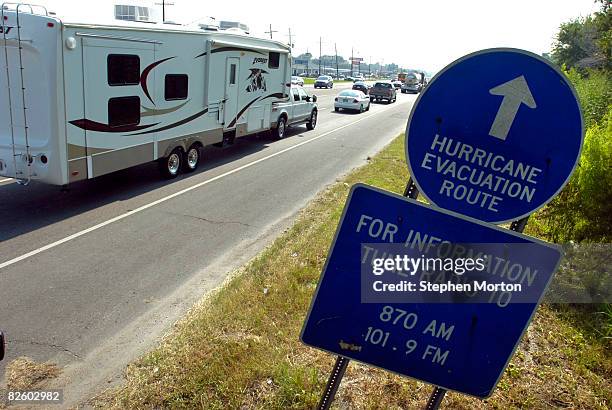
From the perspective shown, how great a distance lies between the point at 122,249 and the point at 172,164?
426 cm

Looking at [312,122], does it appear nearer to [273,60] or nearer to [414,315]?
[273,60]

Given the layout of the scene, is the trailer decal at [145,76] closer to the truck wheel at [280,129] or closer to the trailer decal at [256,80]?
the trailer decal at [256,80]

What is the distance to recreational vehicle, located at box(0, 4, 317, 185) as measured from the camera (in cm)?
738

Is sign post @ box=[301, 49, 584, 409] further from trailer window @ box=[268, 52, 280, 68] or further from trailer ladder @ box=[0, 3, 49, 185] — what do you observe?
trailer window @ box=[268, 52, 280, 68]

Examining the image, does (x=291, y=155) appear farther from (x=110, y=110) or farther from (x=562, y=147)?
(x=562, y=147)

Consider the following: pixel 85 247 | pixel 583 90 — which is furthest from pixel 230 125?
pixel 583 90

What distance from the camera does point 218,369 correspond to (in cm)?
365

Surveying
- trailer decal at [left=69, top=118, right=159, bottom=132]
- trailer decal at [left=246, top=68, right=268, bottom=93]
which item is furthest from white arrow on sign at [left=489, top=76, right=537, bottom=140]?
trailer decal at [left=246, top=68, right=268, bottom=93]

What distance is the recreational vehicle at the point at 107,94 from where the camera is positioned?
24.2 feet

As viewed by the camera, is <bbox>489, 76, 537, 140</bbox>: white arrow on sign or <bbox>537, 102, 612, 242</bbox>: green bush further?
<bbox>537, 102, 612, 242</bbox>: green bush

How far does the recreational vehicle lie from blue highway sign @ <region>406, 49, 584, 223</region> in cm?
694

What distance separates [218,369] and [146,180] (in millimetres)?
7582

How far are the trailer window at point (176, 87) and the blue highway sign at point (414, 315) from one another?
28.4 feet

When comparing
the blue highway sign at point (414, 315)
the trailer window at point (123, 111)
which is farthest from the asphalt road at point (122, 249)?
the blue highway sign at point (414, 315)
